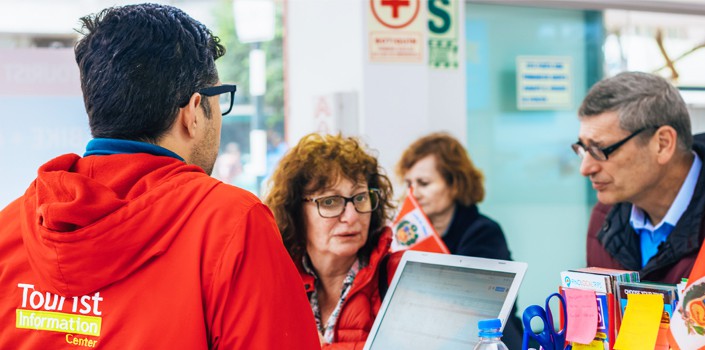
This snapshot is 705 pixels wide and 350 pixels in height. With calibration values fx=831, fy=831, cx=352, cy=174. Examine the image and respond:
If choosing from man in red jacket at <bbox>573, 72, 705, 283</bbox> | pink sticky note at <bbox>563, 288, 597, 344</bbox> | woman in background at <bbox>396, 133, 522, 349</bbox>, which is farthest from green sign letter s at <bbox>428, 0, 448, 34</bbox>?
pink sticky note at <bbox>563, 288, 597, 344</bbox>

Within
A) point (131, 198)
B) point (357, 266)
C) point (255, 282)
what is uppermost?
point (131, 198)

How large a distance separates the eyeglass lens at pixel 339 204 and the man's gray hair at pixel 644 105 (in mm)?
843

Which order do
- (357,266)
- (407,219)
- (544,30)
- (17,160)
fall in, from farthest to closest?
1. (544,30)
2. (17,160)
3. (407,219)
4. (357,266)

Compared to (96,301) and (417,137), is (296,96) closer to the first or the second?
(417,137)

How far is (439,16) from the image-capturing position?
15.1 ft

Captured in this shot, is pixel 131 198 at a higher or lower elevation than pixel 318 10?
lower

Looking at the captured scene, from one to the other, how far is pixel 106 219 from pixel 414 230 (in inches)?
71.4

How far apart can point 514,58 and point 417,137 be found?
1173 millimetres

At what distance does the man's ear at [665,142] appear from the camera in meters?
2.73

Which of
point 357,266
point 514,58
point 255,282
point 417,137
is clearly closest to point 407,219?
point 357,266

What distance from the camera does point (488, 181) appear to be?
17.2 ft

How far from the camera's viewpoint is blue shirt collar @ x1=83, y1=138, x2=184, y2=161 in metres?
1.53

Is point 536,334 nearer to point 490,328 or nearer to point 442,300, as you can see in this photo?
point 490,328

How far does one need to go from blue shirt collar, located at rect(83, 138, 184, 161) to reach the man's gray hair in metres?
1.70
